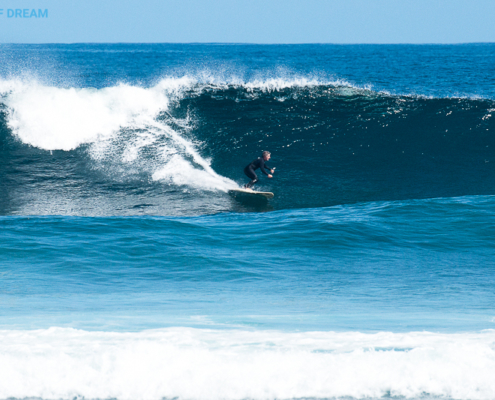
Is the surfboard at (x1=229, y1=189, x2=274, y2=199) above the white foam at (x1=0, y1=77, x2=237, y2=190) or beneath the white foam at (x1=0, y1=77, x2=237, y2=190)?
beneath

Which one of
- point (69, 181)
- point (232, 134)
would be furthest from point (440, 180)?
point (69, 181)

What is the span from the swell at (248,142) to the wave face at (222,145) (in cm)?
4

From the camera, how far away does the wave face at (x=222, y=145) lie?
11.9m

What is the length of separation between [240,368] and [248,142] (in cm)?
1126

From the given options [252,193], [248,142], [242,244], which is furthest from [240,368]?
[248,142]

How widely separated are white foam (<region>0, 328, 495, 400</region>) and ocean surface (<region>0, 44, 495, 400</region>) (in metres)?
0.02

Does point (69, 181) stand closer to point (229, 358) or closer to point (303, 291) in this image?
point (303, 291)

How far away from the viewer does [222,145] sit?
14641 millimetres

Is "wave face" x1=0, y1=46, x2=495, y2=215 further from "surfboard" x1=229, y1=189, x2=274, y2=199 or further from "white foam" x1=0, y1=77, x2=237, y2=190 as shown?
"surfboard" x1=229, y1=189, x2=274, y2=199

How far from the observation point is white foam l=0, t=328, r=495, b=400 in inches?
151

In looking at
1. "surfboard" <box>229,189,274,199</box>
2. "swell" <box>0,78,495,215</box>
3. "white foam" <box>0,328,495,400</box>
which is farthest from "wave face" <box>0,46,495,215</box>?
"white foam" <box>0,328,495,400</box>

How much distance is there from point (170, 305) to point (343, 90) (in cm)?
1359

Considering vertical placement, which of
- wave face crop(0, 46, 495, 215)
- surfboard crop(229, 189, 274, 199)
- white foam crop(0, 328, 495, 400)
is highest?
wave face crop(0, 46, 495, 215)

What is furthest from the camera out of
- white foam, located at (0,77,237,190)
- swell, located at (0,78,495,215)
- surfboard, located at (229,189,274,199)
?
white foam, located at (0,77,237,190)
